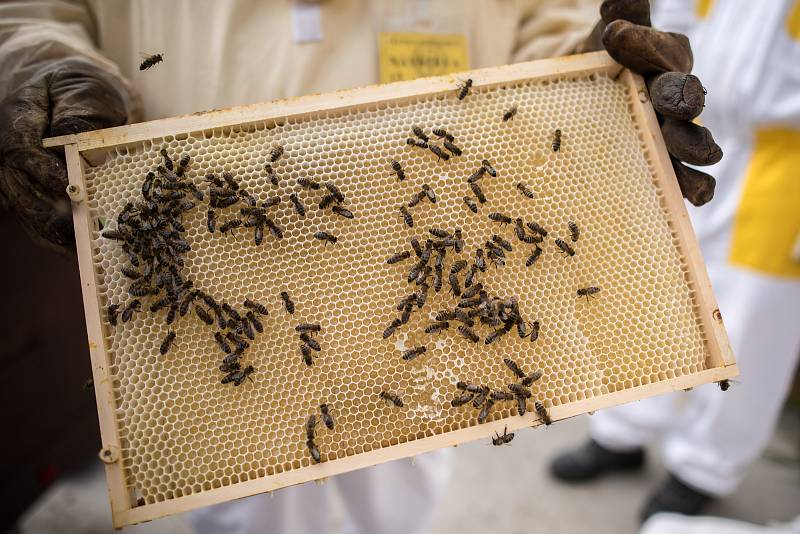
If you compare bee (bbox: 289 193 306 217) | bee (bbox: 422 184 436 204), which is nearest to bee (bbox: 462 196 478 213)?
bee (bbox: 422 184 436 204)

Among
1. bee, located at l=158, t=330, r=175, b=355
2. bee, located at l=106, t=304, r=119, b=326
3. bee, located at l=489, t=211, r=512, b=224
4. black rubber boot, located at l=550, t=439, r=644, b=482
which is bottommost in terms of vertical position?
black rubber boot, located at l=550, t=439, r=644, b=482

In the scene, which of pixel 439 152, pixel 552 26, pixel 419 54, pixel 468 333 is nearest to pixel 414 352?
pixel 468 333

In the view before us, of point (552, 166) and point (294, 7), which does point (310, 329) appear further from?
point (294, 7)

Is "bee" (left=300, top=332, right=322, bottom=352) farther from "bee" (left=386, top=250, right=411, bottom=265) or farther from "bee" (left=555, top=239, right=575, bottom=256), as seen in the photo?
"bee" (left=555, top=239, right=575, bottom=256)

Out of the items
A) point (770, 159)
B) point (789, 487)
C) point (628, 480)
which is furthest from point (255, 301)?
point (789, 487)

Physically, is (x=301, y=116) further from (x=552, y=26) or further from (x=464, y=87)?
(x=552, y=26)

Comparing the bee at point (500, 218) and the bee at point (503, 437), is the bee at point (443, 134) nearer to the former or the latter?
the bee at point (500, 218)

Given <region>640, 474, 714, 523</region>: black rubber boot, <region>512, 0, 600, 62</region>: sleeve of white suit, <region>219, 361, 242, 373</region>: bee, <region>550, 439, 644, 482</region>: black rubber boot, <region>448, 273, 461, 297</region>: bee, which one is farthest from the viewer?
<region>550, 439, 644, 482</region>: black rubber boot
